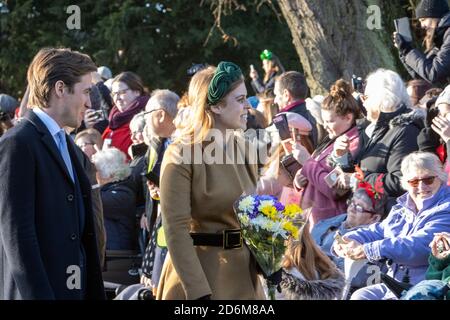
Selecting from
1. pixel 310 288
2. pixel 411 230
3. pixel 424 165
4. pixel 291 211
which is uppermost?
pixel 291 211

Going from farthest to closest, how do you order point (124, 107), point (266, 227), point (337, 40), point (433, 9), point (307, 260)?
point (337, 40), point (124, 107), point (433, 9), point (307, 260), point (266, 227)

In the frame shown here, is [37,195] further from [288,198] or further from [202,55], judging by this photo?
[202,55]

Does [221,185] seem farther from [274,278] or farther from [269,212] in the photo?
[274,278]

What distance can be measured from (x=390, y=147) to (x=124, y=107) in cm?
359

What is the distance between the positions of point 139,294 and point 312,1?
6.01 metres

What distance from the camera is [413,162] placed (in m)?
6.34

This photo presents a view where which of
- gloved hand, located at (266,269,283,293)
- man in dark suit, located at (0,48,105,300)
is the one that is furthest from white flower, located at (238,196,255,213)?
man in dark suit, located at (0,48,105,300)

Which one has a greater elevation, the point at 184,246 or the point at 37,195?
the point at 37,195

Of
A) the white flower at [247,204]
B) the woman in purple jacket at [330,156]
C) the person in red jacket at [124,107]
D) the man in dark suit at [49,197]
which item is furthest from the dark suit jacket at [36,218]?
the person in red jacket at [124,107]

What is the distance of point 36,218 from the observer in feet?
13.7

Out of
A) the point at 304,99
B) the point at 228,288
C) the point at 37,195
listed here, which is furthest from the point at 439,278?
the point at 304,99

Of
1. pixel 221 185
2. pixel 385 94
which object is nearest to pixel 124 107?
pixel 385 94

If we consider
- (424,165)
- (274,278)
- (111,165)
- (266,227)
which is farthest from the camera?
(111,165)

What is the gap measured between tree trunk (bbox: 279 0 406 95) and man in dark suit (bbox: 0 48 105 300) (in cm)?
634
